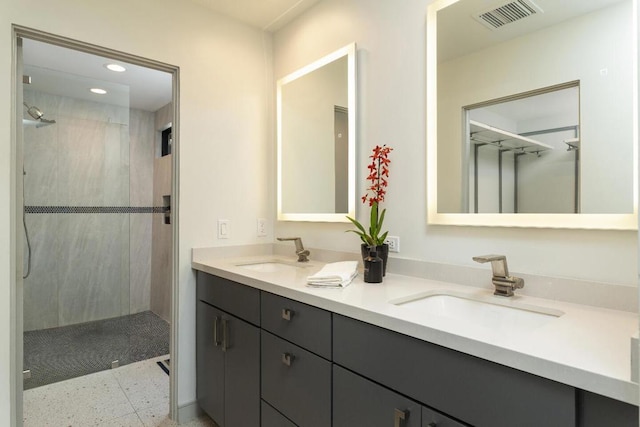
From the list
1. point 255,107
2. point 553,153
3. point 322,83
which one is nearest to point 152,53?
point 255,107

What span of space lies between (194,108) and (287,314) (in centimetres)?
139

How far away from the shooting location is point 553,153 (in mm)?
1221

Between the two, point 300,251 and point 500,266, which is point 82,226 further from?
point 500,266

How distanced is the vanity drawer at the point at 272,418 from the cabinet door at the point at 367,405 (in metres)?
0.31

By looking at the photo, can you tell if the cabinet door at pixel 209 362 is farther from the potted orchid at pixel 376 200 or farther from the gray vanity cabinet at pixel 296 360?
the potted orchid at pixel 376 200

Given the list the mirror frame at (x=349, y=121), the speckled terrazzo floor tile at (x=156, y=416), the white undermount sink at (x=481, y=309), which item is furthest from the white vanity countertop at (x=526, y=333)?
the speckled terrazzo floor tile at (x=156, y=416)

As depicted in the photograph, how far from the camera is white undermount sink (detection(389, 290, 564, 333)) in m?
1.07

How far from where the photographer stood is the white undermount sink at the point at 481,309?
107 centimetres

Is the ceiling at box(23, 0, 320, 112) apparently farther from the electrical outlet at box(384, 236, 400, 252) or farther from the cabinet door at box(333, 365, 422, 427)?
the cabinet door at box(333, 365, 422, 427)

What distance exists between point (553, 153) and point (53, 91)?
2672 millimetres

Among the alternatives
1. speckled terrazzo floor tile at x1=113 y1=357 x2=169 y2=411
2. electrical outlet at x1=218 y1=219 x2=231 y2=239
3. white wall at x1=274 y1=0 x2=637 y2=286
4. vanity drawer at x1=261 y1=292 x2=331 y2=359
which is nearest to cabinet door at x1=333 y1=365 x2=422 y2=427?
vanity drawer at x1=261 y1=292 x2=331 y2=359

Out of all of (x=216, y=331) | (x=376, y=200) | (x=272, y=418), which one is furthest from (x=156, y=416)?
(x=376, y=200)

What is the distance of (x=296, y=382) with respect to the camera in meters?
1.32

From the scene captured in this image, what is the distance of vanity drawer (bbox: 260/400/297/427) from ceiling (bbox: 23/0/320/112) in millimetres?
2007
